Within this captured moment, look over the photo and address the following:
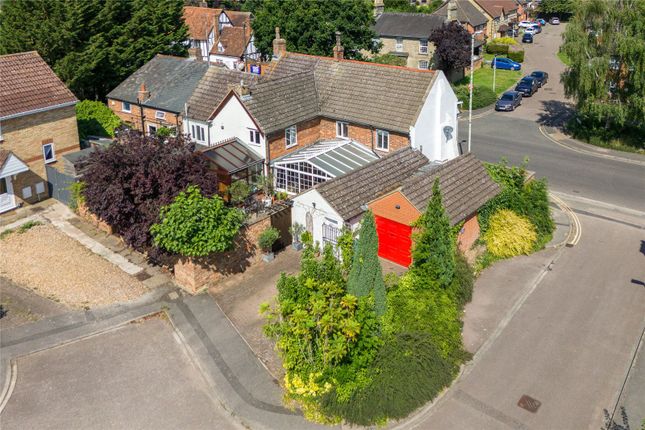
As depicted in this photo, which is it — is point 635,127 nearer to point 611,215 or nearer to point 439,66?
point 611,215

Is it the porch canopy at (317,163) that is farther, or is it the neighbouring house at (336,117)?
the neighbouring house at (336,117)

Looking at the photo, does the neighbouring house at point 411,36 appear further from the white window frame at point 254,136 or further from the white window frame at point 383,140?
the white window frame at point 254,136

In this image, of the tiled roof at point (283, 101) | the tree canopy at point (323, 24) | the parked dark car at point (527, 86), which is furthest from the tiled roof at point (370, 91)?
the parked dark car at point (527, 86)

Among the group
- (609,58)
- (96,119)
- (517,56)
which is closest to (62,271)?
(96,119)

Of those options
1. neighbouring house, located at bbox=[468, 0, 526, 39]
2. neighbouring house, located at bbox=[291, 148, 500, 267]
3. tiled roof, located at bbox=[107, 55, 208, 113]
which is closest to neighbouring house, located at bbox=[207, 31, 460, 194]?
neighbouring house, located at bbox=[291, 148, 500, 267]

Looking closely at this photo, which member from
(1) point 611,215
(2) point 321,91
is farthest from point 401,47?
(1) point 611,215

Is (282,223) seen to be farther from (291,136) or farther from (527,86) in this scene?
(527,86)
